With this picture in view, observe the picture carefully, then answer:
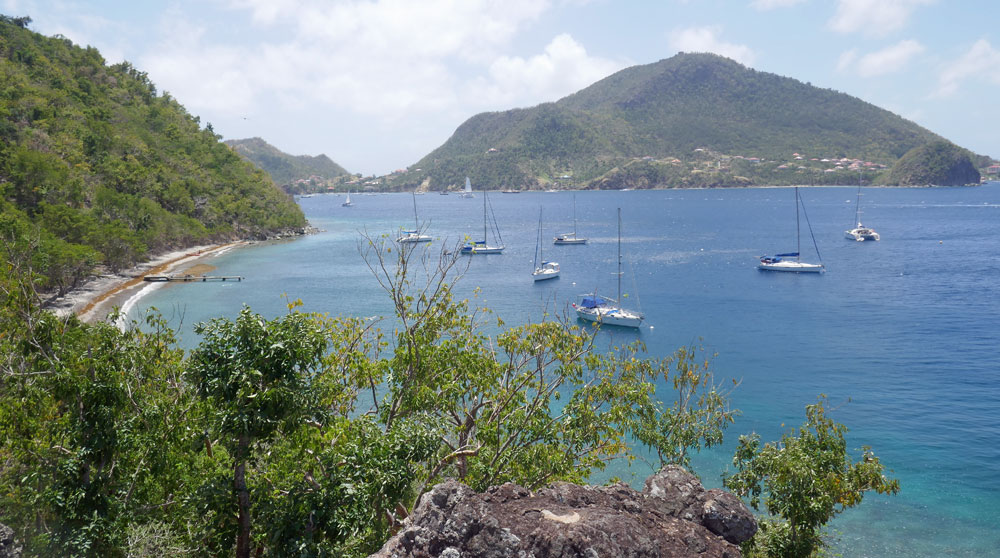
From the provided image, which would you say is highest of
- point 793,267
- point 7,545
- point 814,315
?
point 7,545

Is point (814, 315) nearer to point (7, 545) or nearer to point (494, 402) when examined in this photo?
point (494, 402)

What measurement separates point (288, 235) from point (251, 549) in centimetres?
9604

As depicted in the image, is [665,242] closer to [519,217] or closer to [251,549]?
[519,217]

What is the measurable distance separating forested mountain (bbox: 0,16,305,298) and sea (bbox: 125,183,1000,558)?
6560 millimetres

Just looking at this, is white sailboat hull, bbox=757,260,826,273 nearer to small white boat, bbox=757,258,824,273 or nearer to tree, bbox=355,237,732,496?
small white boat, bbox=757,258,824,273

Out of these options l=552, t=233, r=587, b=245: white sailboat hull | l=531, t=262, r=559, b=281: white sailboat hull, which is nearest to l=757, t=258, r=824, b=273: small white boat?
l=531, t=262, r=559, b=281: white sailboat hull

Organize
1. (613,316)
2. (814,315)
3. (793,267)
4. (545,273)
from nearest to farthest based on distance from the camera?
(613,316), (814,315), (545,273), (793,267)

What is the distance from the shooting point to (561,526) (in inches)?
283

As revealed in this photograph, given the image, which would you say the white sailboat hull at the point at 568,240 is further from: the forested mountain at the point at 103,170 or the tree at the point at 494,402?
the tree at the point at 494,402

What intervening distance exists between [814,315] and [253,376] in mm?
51341

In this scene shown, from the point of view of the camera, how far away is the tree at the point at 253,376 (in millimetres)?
8367

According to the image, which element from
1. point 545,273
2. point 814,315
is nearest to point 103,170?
point 545,273

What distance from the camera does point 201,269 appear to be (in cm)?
6431

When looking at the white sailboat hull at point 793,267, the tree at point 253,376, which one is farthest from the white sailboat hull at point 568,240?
the tree at point 253,376
